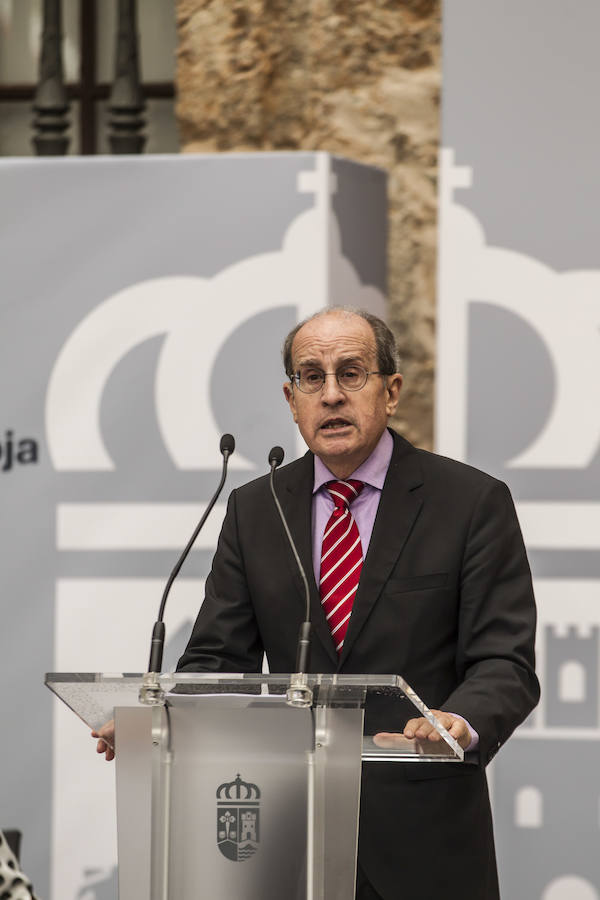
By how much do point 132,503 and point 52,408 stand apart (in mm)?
356

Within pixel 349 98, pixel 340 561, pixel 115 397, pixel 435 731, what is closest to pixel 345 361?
pixel 340 561

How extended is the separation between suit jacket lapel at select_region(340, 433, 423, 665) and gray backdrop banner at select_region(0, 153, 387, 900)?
1.20 m

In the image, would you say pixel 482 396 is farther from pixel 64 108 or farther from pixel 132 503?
pixel 64 108

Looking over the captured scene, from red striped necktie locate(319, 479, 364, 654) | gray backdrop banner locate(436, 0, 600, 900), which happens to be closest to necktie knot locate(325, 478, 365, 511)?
red striped necktie locate(319, 479, 364, 654)

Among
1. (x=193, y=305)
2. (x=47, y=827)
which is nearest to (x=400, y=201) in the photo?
(x=193, y=305)

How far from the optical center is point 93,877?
12.2ft

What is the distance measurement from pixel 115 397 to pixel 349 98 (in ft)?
4.56

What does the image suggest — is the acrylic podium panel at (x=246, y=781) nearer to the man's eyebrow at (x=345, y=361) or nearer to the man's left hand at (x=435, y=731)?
the man's left hand at (x=435, y=731)

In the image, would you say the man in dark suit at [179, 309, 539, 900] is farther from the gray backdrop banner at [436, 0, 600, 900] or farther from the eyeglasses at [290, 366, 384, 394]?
the gray backdrop banner at [436, 0, 600, 900]

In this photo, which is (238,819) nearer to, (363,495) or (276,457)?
(276,457)

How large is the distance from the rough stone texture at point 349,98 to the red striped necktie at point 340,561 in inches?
73.9

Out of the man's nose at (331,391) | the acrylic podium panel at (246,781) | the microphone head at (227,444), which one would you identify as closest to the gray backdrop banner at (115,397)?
the man's nose at (331,391)

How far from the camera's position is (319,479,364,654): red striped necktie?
93.4 inches

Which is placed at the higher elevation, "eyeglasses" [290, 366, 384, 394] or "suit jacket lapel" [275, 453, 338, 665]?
"eyeglasses" [290, 366, 384, 394]
